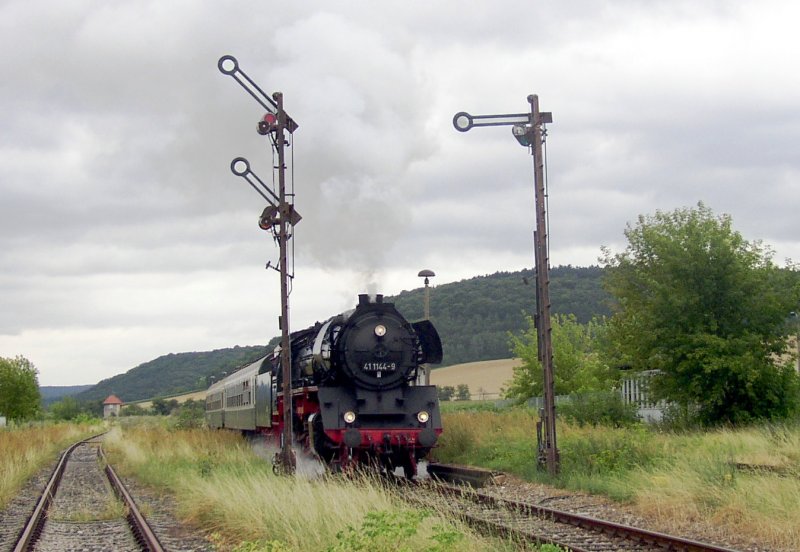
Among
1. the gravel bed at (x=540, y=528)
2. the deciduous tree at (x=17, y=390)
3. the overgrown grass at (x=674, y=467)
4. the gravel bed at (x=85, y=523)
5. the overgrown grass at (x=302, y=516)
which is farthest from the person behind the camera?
the deciduous tree at (x=17, y=390)

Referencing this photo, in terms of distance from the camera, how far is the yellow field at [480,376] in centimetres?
7719

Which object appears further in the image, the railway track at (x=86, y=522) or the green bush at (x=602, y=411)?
the green bush at (x=602, y=411)

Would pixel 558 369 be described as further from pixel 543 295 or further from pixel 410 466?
pixel 543 295

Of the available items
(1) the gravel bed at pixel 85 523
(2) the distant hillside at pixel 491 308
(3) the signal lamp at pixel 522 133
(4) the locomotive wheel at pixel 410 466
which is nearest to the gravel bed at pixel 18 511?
(1) the gravel bed at pixel 85 523

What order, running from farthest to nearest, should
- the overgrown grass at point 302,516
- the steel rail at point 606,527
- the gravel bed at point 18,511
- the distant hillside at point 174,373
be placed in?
1. the distant hillside at point 174,373
2. the gravel bed at point 18,511
3. the steel rail at point 606,527
4. the overgrown grass at point 302,516

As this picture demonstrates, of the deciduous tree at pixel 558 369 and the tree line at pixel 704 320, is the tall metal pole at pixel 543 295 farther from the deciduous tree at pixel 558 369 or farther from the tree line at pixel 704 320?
the deciduous tree at pixel 558 369

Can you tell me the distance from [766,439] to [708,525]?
7.64m

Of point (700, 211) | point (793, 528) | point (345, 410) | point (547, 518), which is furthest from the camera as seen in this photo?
point (700, 211)

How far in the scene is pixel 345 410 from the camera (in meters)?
17.4

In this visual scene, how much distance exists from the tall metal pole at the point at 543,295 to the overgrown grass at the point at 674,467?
62cm

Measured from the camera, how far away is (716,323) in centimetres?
2377

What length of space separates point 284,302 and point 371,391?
239 cm

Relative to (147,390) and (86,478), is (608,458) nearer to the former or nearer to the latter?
(86,478)

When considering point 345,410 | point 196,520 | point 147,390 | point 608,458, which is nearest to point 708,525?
point 608,458
